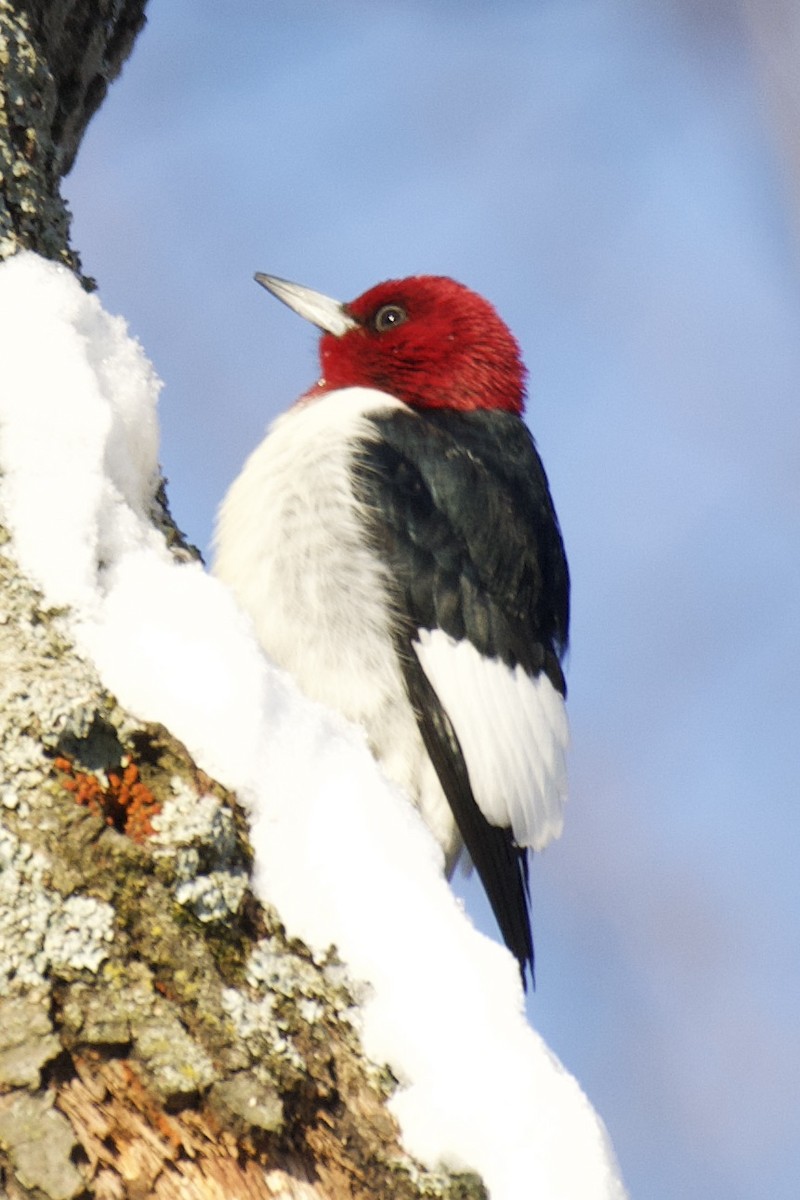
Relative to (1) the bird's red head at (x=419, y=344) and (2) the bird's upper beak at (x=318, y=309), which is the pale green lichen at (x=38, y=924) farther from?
(2) the bird's upper beak at (x=318, y=309)

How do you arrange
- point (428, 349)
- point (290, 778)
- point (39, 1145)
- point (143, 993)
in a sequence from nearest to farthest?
point (39, 1145) → point (143, 993) → point (290, 778) → point (428, 349)

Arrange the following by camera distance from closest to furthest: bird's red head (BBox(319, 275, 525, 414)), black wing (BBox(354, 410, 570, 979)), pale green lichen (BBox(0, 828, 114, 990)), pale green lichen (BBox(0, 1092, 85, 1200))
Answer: pale green lichen (BBox(0, 1092, 85, 1200)) < pale green lichen (BBox(0, 828, 114, 990)) < black wing (BBox(354, 410, 570, 979)) < bird's red head (BBox(319, 275, 525, 414))

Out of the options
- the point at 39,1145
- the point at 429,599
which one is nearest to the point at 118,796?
the point at 39,1145

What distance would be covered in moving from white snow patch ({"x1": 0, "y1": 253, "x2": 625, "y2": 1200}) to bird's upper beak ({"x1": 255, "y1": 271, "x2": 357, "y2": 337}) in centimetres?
171

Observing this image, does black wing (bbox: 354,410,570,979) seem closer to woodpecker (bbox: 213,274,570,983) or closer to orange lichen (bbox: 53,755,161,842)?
woodpecker (bbox: 213,274,570,983)

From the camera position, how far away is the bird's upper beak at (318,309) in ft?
12.7

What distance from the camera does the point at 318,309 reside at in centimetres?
388

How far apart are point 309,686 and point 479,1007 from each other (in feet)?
4.25

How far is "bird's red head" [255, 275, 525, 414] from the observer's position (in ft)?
12.3

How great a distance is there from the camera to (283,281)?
152 inches

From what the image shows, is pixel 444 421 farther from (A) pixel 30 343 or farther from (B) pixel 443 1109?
(B) pixel 443 1109

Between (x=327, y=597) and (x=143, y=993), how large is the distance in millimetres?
1414

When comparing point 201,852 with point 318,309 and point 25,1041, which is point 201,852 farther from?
point 318,309

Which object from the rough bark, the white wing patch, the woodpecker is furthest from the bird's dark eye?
the rough bark
